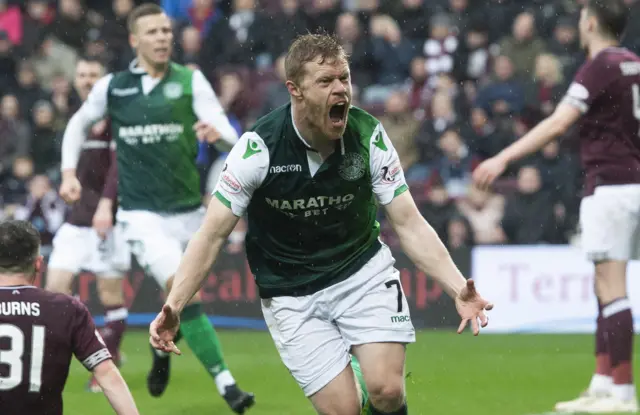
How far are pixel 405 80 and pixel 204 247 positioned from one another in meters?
10.4

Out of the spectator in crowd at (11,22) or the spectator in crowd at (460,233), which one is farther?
the spectator in crowd at (11,22)

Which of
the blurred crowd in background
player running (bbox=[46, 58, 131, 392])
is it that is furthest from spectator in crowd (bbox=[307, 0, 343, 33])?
player running (bbox=[46, 58, 131, 392])

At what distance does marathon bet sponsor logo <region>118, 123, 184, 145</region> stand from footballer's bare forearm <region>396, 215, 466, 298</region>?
3.18 m

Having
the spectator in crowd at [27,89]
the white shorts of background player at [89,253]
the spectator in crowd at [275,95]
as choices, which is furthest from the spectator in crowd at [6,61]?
the white shorts of background player at [89,253]

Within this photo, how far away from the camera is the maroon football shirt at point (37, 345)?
4.84 metres

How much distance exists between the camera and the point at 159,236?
8203mm

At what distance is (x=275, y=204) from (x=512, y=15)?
10.8 metres

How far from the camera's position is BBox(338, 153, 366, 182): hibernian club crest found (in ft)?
18.1

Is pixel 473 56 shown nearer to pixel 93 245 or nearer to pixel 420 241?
pixel 93 245

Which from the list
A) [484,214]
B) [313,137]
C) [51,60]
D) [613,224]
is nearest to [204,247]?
[313,137]

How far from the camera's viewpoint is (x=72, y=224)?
9.70m

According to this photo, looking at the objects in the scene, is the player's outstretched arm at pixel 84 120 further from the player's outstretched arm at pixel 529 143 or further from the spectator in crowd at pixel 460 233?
the spectator in crowd at pixel 460 233

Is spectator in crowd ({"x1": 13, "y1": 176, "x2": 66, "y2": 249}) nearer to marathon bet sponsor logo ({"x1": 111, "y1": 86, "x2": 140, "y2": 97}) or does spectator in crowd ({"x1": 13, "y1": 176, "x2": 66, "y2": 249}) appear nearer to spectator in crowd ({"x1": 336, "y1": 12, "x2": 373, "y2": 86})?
spectator in crowd ({"x1": 336, "y1": 12, "x2": 373, "y2": 86})

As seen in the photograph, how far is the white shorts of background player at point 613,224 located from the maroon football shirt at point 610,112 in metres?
0.08
